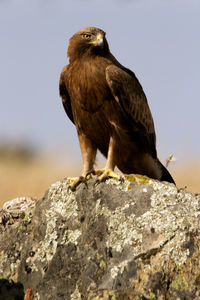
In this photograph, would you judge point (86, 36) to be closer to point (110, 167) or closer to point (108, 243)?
point (110, 167)

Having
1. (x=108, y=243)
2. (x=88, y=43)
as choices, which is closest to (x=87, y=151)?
(x=88, y=43)

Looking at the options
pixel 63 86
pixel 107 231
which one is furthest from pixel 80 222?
pixel 63 86

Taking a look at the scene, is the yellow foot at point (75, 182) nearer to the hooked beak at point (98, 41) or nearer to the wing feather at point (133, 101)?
the wing feather at point (133, 101)

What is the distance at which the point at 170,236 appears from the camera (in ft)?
14.6

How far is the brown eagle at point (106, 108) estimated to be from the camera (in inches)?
242

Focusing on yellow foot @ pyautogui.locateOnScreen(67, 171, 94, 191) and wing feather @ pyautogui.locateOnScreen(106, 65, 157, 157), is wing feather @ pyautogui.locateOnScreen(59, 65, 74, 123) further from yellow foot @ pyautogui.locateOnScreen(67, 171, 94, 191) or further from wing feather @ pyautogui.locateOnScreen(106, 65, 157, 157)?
yellow foot @ pyautogui.locateOnScreen(67, 171, 94, 191)

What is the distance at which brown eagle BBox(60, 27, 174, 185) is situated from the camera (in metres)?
6.15

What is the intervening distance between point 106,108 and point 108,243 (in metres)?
2.00

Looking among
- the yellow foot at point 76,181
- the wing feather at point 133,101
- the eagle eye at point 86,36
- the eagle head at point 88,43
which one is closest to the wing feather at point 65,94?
the eagle head at point 88,43

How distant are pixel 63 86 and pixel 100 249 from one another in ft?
8.61

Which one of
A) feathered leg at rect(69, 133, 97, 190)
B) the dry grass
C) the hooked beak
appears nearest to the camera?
the hooked beak

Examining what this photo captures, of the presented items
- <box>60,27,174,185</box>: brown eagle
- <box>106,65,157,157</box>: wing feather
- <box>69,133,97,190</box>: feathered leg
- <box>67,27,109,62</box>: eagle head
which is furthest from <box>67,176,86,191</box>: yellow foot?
<box>67,27,109,62</box>: eagle head

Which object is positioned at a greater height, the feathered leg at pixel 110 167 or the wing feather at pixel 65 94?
the wing feather at pixel 65 94

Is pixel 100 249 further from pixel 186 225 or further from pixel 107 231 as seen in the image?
pixel 186 225
